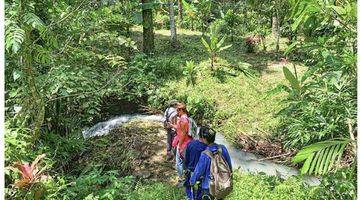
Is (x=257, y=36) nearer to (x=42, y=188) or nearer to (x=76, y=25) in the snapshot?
(x=76, y=25)

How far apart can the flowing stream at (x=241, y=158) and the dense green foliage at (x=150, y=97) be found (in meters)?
0.25

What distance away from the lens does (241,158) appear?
8148 mm

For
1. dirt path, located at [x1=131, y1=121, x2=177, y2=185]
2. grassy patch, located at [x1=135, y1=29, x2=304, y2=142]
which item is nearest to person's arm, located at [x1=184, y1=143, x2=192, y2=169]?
dirt path, located at [x1=131, y1=121, x2=177, y2=185]

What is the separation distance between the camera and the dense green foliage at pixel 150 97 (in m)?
4.31

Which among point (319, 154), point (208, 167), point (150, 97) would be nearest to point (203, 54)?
point (150, 97)

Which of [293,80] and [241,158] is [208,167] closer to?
[293,80]

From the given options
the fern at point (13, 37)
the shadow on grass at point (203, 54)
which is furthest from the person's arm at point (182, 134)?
the shadow on grass at point (203, 54)

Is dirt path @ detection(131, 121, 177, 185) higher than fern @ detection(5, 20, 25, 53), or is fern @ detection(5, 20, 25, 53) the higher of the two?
fern @ detection(5, 20, 25, 53)

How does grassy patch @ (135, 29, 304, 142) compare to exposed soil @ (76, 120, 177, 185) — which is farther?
grassy patch @ (135, 29, 304, 142)

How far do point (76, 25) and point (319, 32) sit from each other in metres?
7.88

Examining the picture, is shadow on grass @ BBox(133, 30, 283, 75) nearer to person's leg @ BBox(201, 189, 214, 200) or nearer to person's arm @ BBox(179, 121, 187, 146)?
person's arm @ BBox(179, 121, 187, 146)

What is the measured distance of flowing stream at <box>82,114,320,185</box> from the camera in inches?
291

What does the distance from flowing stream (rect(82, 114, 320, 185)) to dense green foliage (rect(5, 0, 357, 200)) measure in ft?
0.82

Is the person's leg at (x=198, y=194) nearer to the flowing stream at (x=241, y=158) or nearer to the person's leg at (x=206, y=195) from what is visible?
the person's leg at (x=206, y=195)
